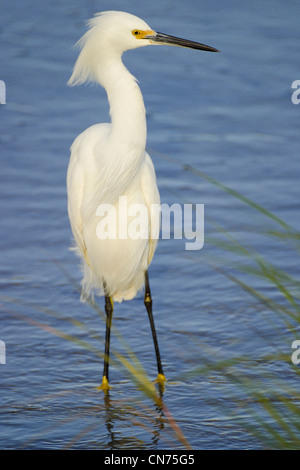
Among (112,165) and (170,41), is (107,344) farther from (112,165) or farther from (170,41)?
(170,41)

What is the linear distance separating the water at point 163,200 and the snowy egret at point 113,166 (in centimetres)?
23

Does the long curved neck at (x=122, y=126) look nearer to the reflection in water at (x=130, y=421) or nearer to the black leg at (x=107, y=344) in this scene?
the black leg at (x=107, y=344)

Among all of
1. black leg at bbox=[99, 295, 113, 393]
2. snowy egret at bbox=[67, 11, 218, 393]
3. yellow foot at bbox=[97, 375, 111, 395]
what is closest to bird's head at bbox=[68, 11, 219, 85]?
snowy egret at bbox=[67, 11, 218, 393]

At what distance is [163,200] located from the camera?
A: 574 centimetres

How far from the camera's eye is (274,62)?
8375 millimetres

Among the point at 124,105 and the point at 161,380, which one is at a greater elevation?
the point at 124,105

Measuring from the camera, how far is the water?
371cm

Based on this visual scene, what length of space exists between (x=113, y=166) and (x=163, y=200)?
2.03 metres

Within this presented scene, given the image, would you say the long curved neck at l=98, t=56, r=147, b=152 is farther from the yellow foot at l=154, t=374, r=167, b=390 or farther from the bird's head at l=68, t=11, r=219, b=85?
the yellow foot at l=154, t=374, r=167, b=390

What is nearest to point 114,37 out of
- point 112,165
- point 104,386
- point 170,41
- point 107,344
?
point 170,41

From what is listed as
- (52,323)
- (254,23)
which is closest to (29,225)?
(52,323)

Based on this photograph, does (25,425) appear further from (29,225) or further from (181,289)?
(29,225)

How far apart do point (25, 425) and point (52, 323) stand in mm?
938

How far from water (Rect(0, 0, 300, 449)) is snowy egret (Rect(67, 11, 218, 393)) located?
0.23 m
